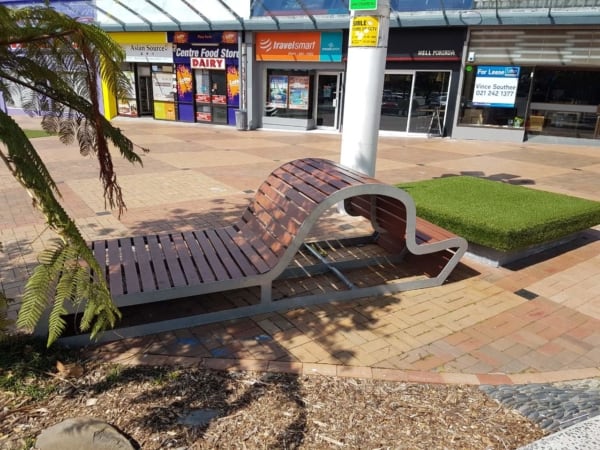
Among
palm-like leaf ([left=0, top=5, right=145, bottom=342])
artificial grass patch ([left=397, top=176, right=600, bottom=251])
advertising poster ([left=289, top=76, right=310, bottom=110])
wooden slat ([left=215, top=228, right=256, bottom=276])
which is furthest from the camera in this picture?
advertising poster ([left=289, top=76, right=310, bottom=110])

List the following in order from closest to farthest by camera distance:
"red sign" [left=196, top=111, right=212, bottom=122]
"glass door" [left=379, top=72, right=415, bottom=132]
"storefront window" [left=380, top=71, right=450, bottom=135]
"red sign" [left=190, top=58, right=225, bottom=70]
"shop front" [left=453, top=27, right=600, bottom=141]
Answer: "shop front" [left=453, top=27, right=600, bottom=141]
"storefront window" [left=380, top=71, right=450, bottom=135]
"glass door" [left=379, top=72, right=415, bottom=132]
"red sign" [left=190, top=58, right=225, bottom=70]
"red sign" [left=196, top=111, right=212, bottom=122]

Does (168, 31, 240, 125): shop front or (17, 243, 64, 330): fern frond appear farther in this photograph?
(168, 31, 240, 125): shop front

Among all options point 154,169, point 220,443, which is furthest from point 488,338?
point 154,169

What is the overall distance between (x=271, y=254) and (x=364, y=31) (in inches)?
157

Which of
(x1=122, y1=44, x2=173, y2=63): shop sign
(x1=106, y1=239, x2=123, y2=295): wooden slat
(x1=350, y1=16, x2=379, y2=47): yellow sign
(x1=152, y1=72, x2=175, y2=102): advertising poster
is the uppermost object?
(x1=122, y1=44, x2=173, y2=63): shop sign

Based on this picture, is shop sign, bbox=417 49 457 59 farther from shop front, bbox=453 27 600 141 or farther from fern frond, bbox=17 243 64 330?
fern frond, bbox=17 243 64 330

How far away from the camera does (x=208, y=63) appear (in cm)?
2027

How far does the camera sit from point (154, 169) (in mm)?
10781

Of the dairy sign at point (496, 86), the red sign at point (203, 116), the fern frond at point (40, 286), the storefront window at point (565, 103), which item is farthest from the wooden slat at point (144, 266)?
the red sign at point (203, 116)

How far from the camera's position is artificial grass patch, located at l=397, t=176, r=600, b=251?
5.33 metres

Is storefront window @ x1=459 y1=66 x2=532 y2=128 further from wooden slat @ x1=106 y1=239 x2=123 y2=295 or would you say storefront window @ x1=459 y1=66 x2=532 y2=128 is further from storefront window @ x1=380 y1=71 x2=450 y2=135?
wooden slat @ x1=106 y1=239 x2=123 y2=295

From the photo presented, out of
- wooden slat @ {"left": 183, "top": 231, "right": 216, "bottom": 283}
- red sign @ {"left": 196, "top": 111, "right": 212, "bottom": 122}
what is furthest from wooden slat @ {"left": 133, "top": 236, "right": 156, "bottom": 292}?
red sign @ {"left": 196, "top": 111, "right": 212, "bottom": 122}

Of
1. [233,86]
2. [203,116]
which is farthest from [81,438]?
[203,116]

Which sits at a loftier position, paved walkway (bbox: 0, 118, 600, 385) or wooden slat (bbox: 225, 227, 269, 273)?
wooden slat (bbox: 225, 227, 269, 273)
